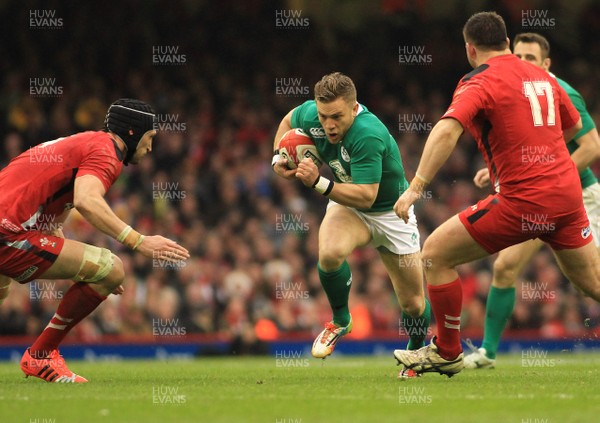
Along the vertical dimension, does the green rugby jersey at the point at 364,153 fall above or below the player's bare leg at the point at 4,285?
above

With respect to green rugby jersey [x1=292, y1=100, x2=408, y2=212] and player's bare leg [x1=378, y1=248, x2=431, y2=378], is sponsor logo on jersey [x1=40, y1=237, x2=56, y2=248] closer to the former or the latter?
green rugby jersey [x1=292, y1=100, x2=408, y2=212]

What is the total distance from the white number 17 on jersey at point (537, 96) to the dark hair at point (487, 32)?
0.38m

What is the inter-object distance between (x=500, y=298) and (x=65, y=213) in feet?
13.9

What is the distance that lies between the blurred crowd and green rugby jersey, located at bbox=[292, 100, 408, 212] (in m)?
6.28

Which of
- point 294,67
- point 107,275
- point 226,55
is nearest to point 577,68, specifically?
point 294,67

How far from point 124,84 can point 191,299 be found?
5647 millimetres

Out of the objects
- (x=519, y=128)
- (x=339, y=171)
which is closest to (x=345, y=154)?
(x=339, y=171)

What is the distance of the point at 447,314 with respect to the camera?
7762mm

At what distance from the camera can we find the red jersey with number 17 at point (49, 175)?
7.75m

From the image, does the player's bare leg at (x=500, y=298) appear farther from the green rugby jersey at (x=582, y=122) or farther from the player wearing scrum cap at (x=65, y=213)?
the player wearing scrum cap at (x=65, y=213)

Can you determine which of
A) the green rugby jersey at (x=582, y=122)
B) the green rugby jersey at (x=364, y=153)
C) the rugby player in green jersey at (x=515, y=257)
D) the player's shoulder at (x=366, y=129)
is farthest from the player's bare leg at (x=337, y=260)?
the green rugby jersey at (x=582, y=122)

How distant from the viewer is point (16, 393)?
7211 millimetres

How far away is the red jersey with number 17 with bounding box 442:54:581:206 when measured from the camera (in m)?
7.36

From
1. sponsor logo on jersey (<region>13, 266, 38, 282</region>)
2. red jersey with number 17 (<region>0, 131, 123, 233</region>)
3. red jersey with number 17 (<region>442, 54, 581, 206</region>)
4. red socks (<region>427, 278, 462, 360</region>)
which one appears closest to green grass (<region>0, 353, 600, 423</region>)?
red socks (<region>427, 278, 462, 360</region>)
